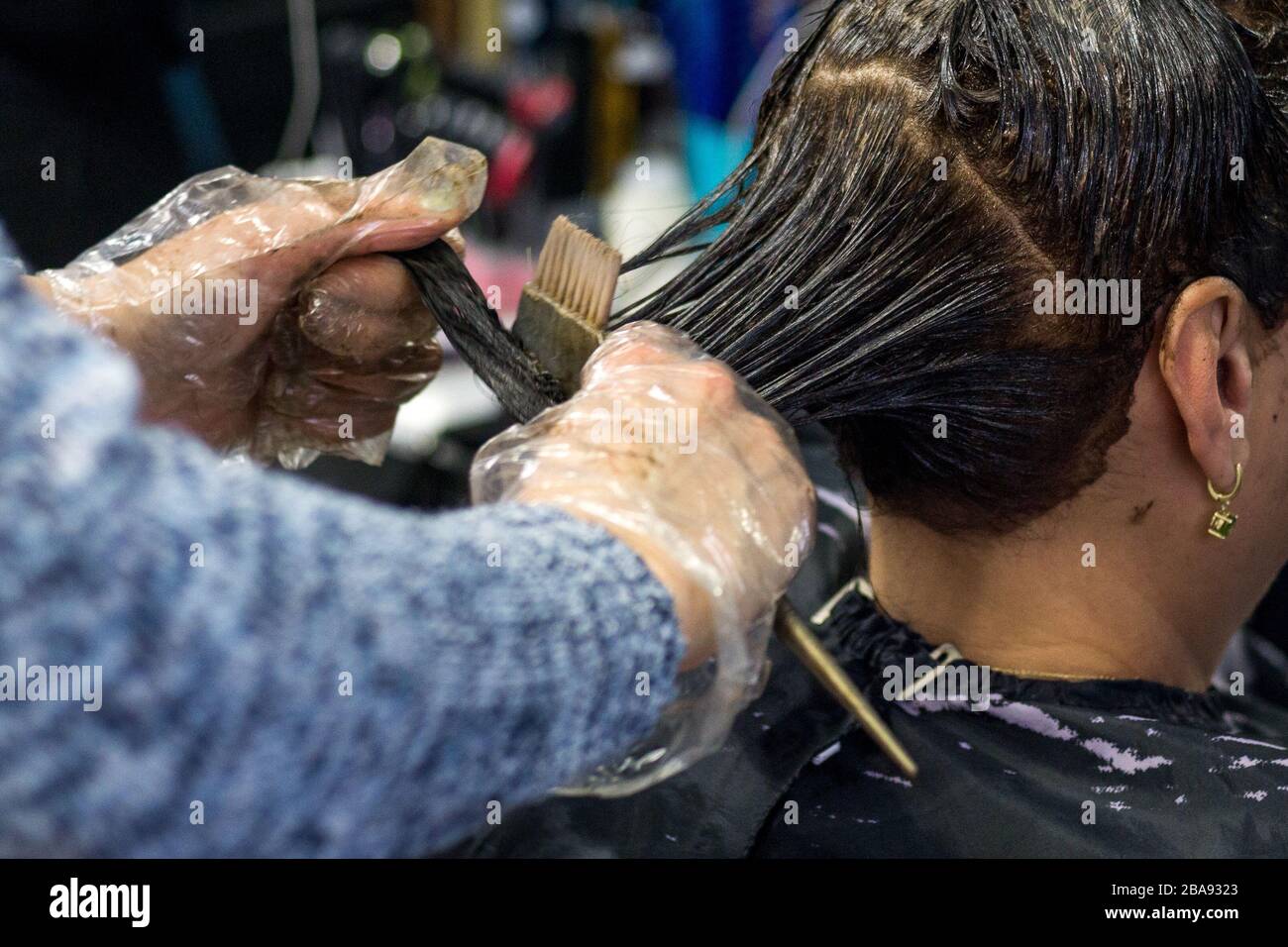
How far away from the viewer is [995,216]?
3.24 feet

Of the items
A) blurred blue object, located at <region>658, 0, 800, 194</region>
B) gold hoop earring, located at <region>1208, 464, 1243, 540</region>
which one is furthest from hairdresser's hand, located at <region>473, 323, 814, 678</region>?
blurred blue object, located at <region>658, 0, 800, 194</region>

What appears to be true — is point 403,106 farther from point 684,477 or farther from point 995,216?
point 684,477

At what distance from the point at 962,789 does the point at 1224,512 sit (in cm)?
35

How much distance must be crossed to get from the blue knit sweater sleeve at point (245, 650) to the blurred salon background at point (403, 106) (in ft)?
5.11

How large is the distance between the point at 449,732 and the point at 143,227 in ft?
2.67

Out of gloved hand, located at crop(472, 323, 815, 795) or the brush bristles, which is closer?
gloved hand, located at crop(472, 323, 815, 795)

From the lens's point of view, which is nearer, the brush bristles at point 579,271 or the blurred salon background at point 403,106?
the brush bristles at point 579,271

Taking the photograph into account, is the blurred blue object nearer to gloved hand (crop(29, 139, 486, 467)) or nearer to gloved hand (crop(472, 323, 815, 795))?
gloved hand (crop(29, 139, 486, 467))

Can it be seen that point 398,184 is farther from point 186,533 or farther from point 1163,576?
point 1163,576

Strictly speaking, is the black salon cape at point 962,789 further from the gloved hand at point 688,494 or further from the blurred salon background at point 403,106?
the blurred salon background at point 403,106

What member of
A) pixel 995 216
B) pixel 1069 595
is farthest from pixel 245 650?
pixel 1069 595

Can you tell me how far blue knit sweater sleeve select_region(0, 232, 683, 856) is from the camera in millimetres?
587

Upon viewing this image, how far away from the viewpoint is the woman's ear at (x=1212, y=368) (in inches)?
40.1

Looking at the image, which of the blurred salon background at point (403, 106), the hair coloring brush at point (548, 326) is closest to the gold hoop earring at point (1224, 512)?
the hair coloring brush at point (548, 326)
